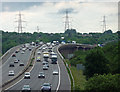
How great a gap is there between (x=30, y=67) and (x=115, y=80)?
5639 cm

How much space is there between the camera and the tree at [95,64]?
70.7 m

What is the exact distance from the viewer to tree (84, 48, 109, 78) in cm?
7071

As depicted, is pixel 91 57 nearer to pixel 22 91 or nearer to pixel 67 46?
pixel 22 91

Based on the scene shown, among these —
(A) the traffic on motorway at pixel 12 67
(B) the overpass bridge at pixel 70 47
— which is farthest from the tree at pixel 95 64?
(B) the overpass bridge at pixel 70 47

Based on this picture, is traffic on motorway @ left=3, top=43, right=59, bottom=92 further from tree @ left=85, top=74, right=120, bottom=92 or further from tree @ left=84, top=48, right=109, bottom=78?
tree @ left=85, top=74, right=120, bottom=92

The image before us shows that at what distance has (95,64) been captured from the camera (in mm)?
72062

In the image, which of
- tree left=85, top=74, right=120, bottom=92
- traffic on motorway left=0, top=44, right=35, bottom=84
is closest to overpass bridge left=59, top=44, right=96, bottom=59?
traffic on motorway left=0, top=44, right=35, bottom=84

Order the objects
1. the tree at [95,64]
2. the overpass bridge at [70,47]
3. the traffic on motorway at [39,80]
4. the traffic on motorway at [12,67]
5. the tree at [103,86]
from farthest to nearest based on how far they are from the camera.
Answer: the overpass bridge at [70,47], the traffic on motorway at [12,67], the tree at [95,64], the traffic on motorway at [39,80], the tree at [103,86]

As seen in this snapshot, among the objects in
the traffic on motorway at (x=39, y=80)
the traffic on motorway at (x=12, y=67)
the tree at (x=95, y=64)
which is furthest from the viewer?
the traffic on motorway at (x=12, y=67)

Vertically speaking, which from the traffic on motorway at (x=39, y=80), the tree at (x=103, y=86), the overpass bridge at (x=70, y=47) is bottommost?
the traffic on motorway at (x=39, y=80)

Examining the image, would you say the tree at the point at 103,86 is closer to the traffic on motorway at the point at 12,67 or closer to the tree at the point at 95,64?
the traffic on motorway at the point at 12,67

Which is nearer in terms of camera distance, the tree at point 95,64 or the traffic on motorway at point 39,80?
the traffic on motorway at point 39,80

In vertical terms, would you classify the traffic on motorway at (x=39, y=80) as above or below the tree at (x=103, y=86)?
below

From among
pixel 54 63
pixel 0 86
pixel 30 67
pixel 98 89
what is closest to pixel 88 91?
pixel 98 89
